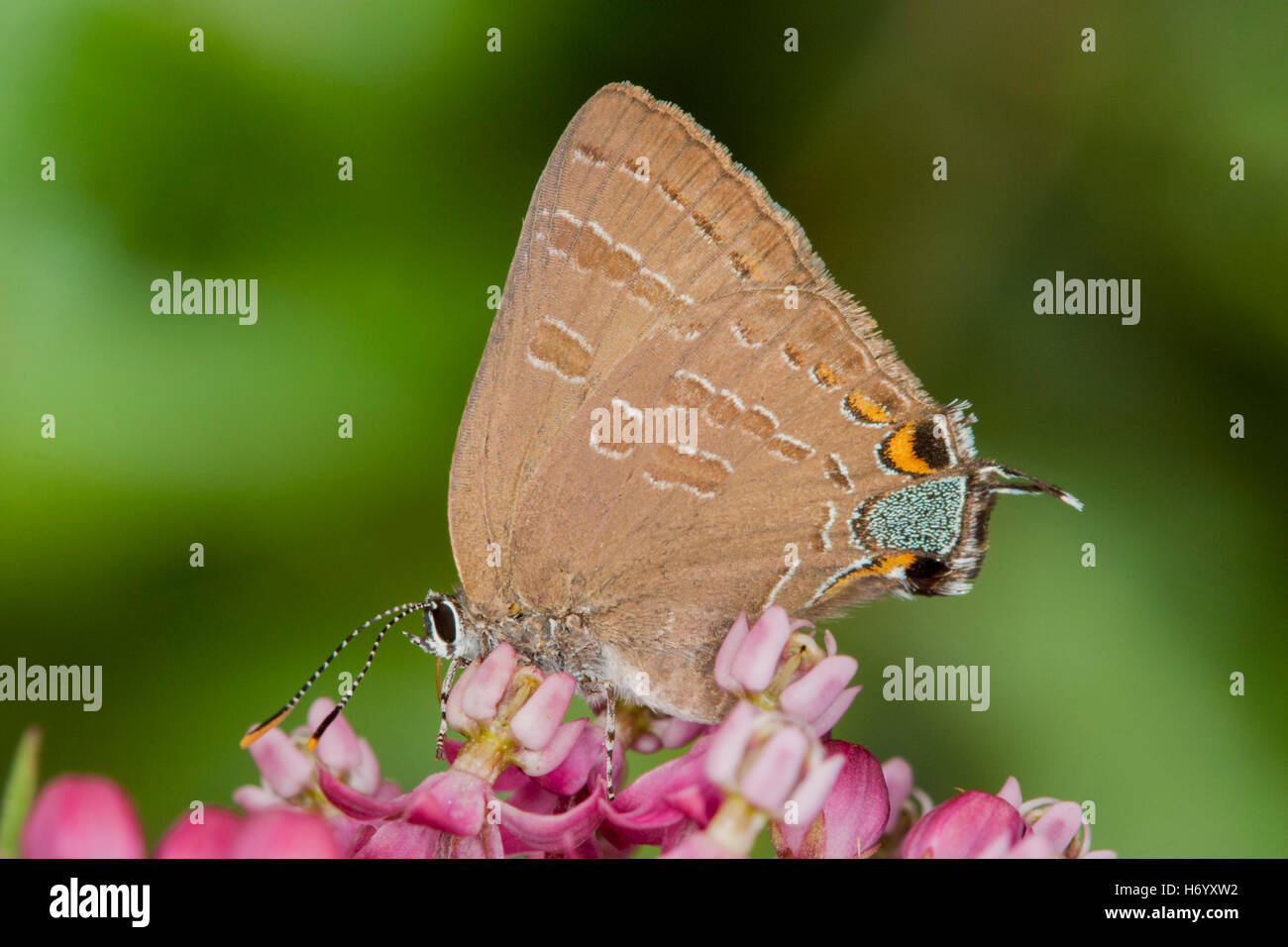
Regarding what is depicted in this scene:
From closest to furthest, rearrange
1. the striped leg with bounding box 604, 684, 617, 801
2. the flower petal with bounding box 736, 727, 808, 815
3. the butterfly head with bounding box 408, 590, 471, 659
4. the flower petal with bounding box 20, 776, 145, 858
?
Answer: the flower petal with bounding box 20, 776, 145, 858, the flower petal with bounding box 736, 727, 808, 815, the striped leg with bounding box 604, 684, 617, 801, the butterfly head with bounding box 408, 590, 471, 659

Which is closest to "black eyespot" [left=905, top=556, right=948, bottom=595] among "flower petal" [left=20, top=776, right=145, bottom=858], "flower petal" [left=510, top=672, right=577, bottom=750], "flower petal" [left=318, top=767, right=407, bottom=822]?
"flower petal" [left=510, top=672, right=577, bottom=750]

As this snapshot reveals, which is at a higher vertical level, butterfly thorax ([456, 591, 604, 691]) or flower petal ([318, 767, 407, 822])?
butterfly thorax ([456, 591, 604, 691])

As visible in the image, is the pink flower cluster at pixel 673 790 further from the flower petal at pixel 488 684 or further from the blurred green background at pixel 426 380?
the blurred green background at pixel 426 380

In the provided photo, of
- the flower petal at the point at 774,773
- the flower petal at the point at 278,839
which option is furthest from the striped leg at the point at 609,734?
the flower petal at the point at 278,839

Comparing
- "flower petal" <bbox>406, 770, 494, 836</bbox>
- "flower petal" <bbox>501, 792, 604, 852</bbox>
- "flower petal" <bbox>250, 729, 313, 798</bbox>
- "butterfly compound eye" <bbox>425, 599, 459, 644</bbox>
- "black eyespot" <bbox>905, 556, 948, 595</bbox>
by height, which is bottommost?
"flower petal" <bbox>501, 792, 604, 852</bbox>

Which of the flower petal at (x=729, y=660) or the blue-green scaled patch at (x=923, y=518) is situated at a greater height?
the blue-green scaled patch at (x=923, y=518)

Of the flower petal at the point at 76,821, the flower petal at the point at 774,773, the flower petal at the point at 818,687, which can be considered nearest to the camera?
the flower petal at the point at 76,821

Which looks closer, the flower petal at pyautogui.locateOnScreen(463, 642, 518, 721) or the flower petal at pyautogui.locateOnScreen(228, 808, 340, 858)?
the flower petal at pyautogui.locateOnScreen(228, 808, 340, 858)

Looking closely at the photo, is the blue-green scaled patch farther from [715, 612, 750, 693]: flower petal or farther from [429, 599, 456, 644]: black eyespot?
[429, 599, 456, 644]: black eyespot
